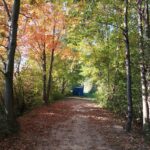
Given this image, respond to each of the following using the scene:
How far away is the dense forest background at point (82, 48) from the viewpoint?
14227 millimetres

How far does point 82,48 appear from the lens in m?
30.6

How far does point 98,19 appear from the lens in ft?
47.9

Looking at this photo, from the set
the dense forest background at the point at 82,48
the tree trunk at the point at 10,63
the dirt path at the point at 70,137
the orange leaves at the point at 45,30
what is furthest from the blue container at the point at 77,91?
the tree trunk at the point at 10,63

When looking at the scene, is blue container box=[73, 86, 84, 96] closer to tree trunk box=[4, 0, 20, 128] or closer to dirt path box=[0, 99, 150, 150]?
dirt path box=[0, 99, 150, 150]

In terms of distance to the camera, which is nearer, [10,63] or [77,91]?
[10,63]

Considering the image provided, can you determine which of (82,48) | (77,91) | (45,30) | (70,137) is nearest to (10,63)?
(70,137)

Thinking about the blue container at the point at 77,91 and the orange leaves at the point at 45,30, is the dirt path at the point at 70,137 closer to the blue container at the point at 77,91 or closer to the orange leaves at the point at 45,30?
the orange leaves at the point at 45,30

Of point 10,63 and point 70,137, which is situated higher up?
point 10,63

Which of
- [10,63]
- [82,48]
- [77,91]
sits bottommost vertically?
[10,63]

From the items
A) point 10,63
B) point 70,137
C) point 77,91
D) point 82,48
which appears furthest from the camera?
point 77,91

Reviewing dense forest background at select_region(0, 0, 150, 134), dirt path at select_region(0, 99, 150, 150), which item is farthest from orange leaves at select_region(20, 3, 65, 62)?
dirt path at select_region(0, 99, 150, 150)

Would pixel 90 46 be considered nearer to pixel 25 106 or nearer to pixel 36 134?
pixel 25 106

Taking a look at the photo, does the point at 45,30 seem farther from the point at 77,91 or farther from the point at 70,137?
the point at 77,91

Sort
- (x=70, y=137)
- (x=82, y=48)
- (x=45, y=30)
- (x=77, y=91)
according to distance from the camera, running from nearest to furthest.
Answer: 1. (x=70, y=137)
2. (x=45, y=30)
3. (x=82, y=48)
4. (x=77, y=91)
